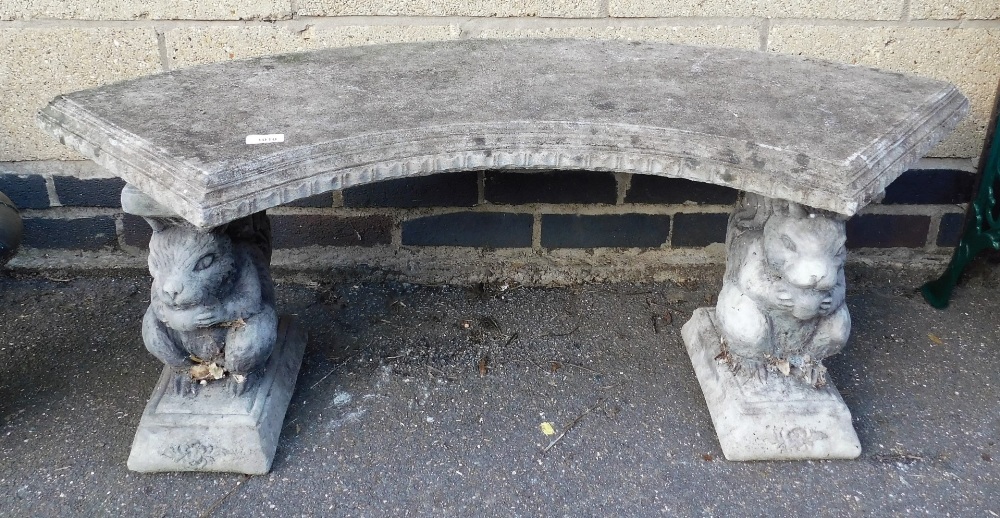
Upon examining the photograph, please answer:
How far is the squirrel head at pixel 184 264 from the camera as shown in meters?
2.03

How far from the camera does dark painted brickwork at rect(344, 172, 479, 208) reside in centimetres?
303

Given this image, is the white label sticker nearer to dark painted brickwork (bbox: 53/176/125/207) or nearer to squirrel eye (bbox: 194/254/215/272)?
squirrel eye (bbox: 194/254/215/272)

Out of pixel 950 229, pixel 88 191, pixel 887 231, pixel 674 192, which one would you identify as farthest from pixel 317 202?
pixel 950 229

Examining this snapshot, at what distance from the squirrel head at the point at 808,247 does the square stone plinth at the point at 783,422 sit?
392 mm

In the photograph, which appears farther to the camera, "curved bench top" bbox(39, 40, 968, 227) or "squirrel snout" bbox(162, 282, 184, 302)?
"squirrel snout" bbox(162, 282, 184, 302)

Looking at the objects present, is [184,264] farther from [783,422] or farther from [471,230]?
[783,422]

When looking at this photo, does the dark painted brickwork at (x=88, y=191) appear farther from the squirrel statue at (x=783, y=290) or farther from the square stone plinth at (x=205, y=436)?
the squirrel statue at (x=783, y=290)

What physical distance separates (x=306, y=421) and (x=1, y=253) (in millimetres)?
1072

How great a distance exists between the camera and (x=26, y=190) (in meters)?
3.06

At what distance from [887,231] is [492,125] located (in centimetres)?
205

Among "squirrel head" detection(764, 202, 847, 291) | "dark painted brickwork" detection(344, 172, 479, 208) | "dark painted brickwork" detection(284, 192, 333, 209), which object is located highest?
"squirrel head" detection(764, 202, 847, 291)

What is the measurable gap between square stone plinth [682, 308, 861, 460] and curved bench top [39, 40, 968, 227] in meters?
0.72

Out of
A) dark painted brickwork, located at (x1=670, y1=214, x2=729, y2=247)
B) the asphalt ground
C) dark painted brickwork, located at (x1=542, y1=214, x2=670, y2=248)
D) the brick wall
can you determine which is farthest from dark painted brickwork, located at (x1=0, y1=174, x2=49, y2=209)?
dark painted brickwork, located at (x1=670, y1=214, x2=729, y2=247)

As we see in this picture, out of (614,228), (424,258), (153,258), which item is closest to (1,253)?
(153,258)
